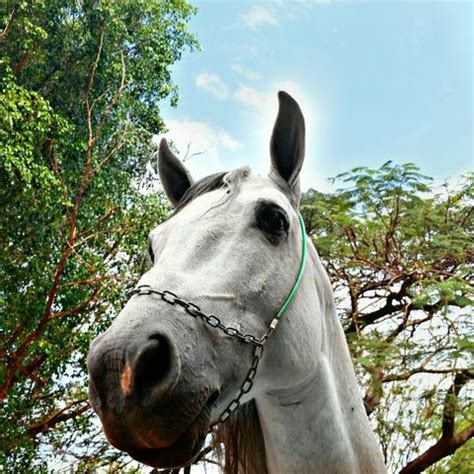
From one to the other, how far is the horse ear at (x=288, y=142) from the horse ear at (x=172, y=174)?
0.45 metres

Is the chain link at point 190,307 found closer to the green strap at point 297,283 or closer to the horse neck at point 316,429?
the green strap at point 297,283

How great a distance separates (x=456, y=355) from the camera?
19.4 feet

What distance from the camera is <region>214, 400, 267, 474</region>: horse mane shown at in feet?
6.30

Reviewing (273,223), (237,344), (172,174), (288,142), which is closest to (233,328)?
(237,344)

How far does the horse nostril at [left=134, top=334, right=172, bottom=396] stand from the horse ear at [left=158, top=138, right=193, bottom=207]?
3.57ft

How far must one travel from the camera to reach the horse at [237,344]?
123cm

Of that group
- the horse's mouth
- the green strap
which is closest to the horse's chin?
the horse's mouth

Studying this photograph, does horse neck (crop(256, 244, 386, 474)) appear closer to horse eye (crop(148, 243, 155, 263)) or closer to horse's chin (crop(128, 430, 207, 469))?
horse's chin (crop(128, 430, 207, 469))

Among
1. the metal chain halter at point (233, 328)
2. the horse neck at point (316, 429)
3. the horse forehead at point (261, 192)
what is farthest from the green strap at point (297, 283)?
the horse neck at point (316, 429)

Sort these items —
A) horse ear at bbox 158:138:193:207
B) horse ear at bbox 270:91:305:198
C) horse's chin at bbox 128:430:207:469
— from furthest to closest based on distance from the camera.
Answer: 1. horse ear at bbox 158:138:193:207
2. horse ear at bbox 270:91:305:198
3. horse's chin at bbox 128:430:207:469

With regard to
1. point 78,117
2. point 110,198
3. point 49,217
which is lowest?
point 49,217

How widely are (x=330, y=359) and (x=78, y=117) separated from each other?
28.0ft

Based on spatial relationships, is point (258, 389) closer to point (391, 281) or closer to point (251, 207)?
point (251, 207)

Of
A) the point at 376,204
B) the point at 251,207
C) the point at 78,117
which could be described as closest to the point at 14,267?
the point at 78,117
